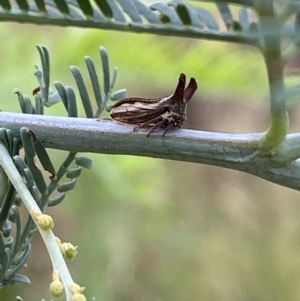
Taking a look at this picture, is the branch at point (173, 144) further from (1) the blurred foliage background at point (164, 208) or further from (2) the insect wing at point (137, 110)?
(1) the blurred foliage background at point (164, 208)

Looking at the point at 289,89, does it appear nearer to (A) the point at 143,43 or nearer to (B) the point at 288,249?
(A) the point at 143,43

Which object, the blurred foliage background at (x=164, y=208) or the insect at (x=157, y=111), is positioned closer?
the insect at (x=157, y=111)

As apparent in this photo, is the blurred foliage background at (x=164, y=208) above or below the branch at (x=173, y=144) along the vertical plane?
below

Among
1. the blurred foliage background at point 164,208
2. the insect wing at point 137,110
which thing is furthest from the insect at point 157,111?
the blurred foliage background at point 164,208

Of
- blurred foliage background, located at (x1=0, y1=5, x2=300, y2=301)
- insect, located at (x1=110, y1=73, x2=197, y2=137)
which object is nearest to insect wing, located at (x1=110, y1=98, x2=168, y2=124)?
insect, located at (x1=110, y1=73, x2=197, y2=137)

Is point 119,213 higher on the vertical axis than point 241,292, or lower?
higher

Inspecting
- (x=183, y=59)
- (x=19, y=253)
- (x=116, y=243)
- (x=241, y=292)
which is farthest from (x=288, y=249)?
(x=19, y=253)

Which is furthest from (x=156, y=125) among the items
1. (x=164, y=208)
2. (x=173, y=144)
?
(x=164, y=208)
